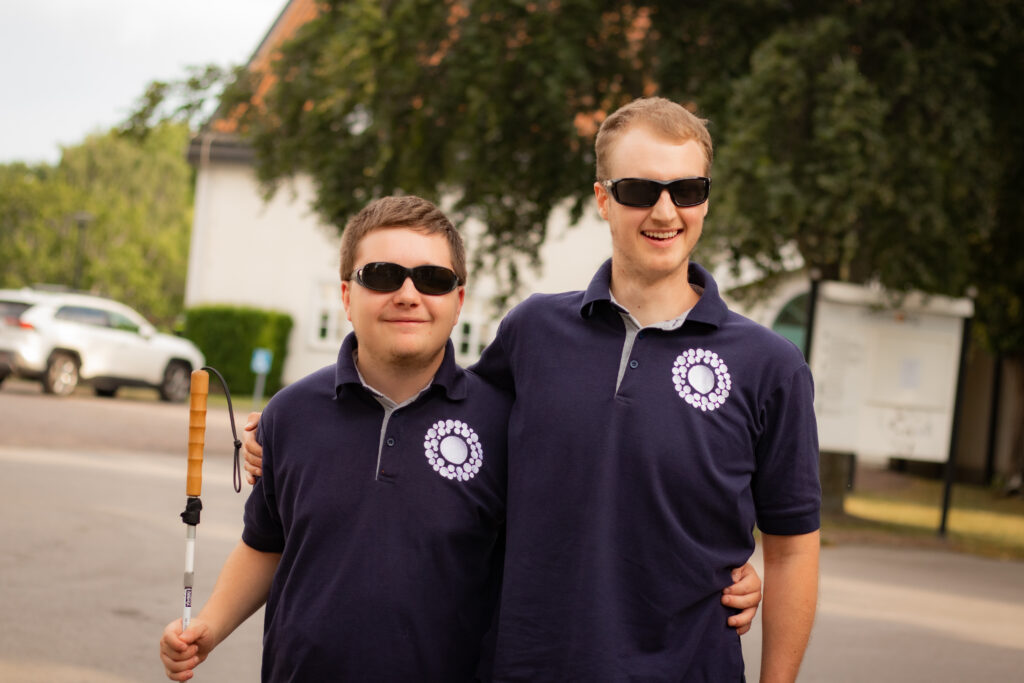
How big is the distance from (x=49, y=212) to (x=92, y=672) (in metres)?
49.8

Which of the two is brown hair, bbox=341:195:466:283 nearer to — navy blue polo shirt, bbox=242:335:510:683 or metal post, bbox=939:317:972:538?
navy blue polo shirt, bbox=242:335:510:683

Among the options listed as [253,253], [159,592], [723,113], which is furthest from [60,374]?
[159,592]

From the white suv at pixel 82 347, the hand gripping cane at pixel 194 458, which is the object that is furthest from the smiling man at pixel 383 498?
the white suv at pixel 82 347

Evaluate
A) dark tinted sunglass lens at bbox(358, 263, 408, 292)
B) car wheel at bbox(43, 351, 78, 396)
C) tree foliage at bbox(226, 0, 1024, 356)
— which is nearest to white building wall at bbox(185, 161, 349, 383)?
car wheel at bbox(43, 351, 78, 396)

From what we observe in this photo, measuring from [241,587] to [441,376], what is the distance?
0.67 metres

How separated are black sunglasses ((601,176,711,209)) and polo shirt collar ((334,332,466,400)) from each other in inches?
20.4

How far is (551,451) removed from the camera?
2551 mm

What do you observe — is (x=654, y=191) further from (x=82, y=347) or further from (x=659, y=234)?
(x=82, y=347)

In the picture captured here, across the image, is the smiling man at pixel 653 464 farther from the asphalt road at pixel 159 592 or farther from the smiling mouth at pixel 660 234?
the asphalt road at pixel 159 592

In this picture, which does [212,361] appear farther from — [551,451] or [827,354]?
[551,451]

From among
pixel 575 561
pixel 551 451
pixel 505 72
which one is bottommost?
pixel 575 561

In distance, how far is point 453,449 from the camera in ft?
8.87

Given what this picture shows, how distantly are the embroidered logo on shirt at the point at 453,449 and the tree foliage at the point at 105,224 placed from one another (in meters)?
36.5

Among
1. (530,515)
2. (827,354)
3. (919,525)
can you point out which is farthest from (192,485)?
(919,525)
